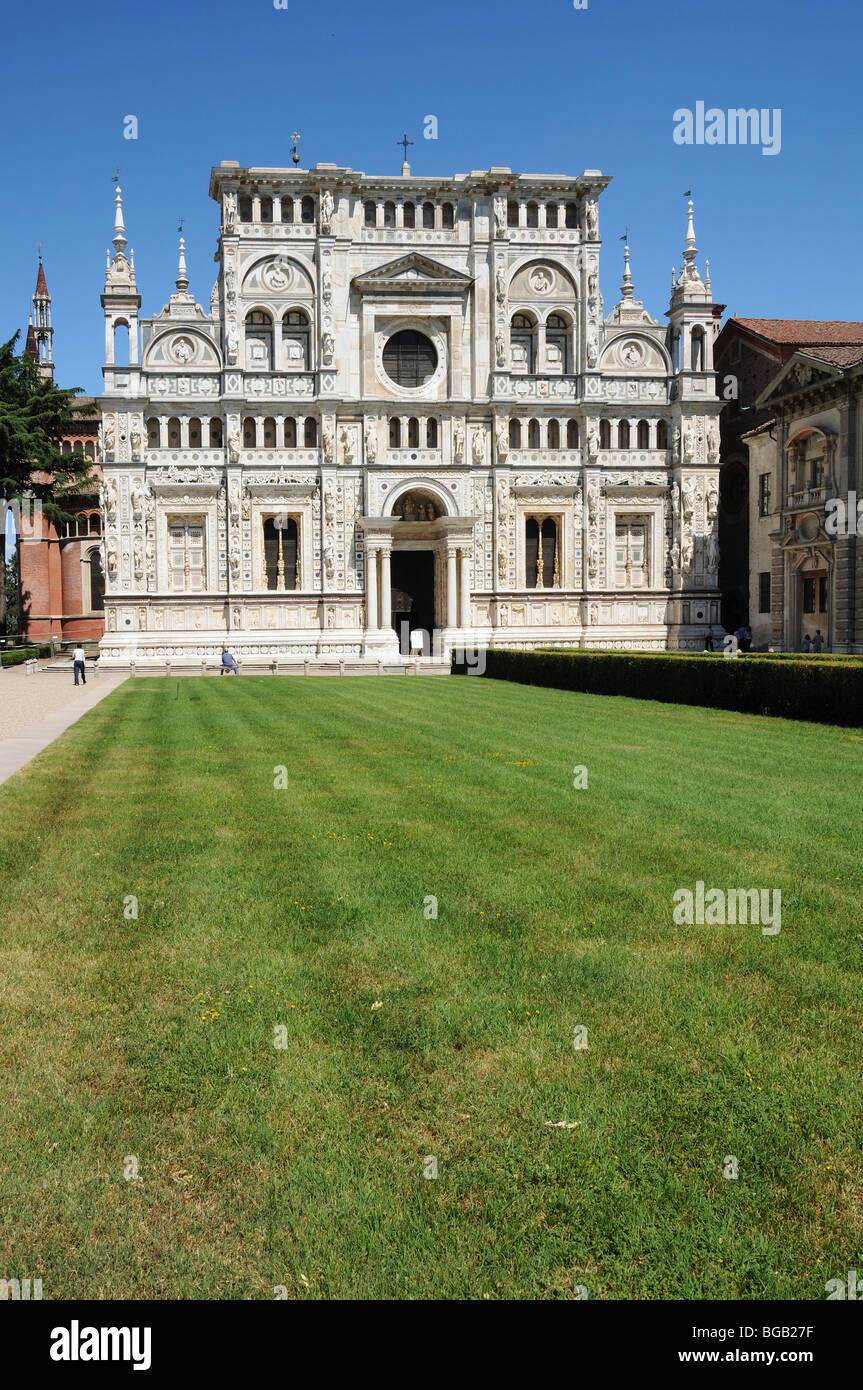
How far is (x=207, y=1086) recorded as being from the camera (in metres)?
5.43

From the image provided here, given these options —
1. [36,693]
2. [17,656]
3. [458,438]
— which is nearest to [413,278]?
[458,438]

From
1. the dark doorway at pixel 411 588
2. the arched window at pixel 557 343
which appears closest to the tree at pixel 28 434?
the dark doorway at pixel 411 588

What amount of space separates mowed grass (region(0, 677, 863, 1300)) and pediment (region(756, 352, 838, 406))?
32747 millimetres

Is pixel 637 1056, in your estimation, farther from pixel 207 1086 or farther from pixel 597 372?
pixel 597 372

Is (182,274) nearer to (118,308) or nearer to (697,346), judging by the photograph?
(118,308)

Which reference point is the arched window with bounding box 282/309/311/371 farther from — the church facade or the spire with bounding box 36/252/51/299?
the spire with bounding box 36/252/51/299

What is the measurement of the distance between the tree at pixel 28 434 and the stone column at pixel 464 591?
73.9 feet

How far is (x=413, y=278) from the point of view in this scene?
54250 millimetres

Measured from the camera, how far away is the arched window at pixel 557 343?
5669 cm

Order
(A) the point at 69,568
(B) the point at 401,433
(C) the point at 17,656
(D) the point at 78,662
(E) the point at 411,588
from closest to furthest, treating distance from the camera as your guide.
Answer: (D) the point at 78,662
(C) the point at 17,656
(B) the point at 401,433
(E) the point at 411,588
(A) the point at 69,568

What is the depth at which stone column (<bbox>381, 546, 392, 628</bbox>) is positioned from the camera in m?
54.6

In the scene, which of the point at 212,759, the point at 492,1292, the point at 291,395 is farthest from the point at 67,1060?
the point at 291,395

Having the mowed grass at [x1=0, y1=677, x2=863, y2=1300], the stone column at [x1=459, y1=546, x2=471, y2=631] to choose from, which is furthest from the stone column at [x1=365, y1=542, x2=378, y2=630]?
the mowed grass at [x1=0, y1=677, x2=863, y2=1300]

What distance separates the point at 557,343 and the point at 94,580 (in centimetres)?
3698
